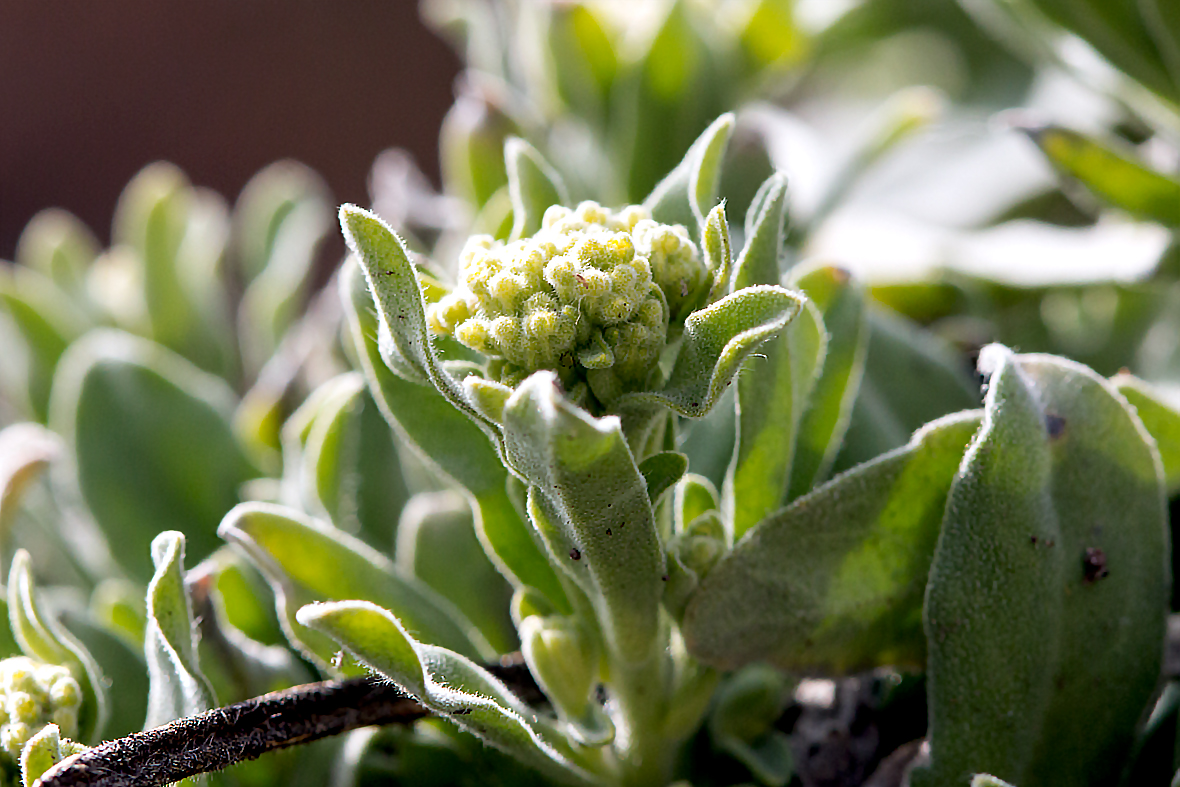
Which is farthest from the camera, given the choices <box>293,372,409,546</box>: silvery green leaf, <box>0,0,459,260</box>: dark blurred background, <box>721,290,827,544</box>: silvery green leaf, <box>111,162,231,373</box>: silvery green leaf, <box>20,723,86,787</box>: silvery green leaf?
<box>0,0,459,260</box>: dark blurred background

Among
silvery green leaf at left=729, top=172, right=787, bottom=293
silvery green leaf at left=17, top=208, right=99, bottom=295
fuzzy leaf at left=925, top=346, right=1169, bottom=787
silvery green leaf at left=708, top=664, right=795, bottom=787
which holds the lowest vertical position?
silvery green leaf at left=708, top=664, right=795, bottom=787

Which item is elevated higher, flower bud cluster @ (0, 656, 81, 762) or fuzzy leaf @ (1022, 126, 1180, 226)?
fuzzy leaf @ (1022, 126, 1180, 226)

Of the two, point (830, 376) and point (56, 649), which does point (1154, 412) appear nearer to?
point (830, 376)

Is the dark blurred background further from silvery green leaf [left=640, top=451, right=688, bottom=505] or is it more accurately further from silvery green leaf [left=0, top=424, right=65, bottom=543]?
silvery green leaf [left=640, top=451, right=688, bottom=505]

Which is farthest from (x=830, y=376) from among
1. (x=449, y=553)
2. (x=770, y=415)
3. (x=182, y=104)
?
(x=182, y=104)

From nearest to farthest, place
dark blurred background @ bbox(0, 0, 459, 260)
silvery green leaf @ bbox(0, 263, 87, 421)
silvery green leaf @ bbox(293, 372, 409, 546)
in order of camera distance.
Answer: silvery green leaf @ bbox(293, 372, 409, 546) → silvery green leaf @ bbox(0, 263, 87, 421) → dark blurred background @ bbox(0, 0, 459, 260)

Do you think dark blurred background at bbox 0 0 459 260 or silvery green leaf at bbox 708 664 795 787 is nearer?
silvery green leaf at bbox 708 664 795 787

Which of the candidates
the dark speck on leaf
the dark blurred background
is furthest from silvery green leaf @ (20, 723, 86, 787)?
the dark blurred background
